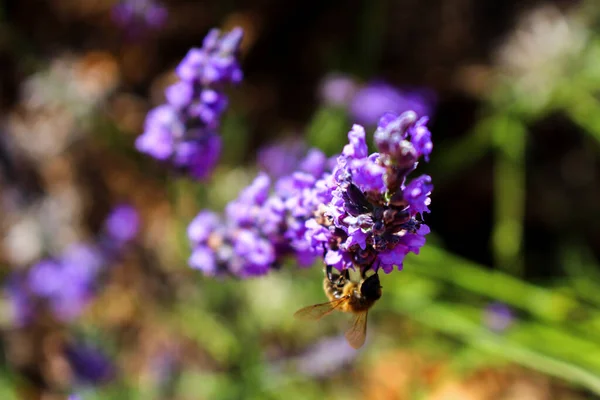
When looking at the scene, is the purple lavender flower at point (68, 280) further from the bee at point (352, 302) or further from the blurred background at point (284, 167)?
the bee at point (352, 302)

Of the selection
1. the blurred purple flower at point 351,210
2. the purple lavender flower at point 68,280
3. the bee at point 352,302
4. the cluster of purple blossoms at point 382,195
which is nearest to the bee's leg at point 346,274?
the bee at point 352,302

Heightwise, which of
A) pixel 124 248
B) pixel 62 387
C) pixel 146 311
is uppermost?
pixel 124 248

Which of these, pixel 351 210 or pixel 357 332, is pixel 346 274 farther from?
pixel 351 210

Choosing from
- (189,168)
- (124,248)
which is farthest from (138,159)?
(189,168)

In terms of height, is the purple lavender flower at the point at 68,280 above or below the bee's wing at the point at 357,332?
above

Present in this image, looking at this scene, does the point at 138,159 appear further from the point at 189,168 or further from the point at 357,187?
the point at 357,187

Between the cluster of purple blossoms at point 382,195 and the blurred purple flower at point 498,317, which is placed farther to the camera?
the blurred purple flower at point 498,317

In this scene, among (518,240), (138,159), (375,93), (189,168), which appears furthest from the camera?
(138,159)

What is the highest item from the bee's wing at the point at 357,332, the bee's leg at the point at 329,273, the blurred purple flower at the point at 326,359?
the blurred purple flower at the point at 326,359
